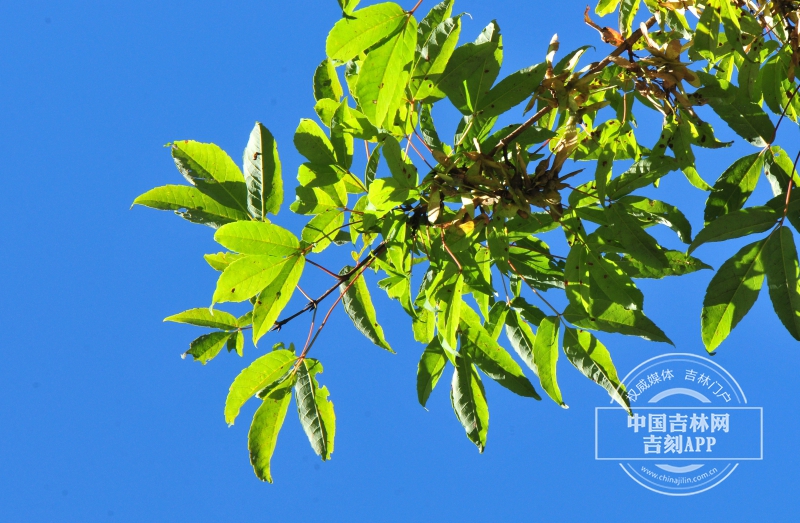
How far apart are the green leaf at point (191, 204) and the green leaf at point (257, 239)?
20cm

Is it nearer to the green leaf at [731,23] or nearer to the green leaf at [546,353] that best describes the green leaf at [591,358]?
the green leaf at [546,353]

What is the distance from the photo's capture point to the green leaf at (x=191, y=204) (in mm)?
1497

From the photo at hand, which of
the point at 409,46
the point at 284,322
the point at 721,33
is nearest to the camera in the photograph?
the point at 409,46

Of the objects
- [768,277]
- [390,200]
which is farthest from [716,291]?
[390,200]

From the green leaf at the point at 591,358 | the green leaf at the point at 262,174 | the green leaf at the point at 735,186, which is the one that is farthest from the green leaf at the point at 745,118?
the green leaf at the point at 262,174

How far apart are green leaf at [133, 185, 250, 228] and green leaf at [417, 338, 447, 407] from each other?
1.77 feet

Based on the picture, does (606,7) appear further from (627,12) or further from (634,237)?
(634,237)

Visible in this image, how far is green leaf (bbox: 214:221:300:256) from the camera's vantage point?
4.25 feet

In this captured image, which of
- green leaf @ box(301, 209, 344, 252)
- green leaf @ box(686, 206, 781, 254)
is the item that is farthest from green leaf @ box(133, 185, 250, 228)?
green leaf @ box(686, 206, 781, 254)

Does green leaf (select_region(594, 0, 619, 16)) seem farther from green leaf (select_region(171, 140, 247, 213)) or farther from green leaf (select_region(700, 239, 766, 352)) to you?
green leaf (select_region(171, 140, 247, 213))

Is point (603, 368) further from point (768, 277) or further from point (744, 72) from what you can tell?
point (744, 72)

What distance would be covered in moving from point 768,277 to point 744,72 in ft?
1.65

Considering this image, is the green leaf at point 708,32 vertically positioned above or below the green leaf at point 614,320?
above

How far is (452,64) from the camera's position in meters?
1.32
